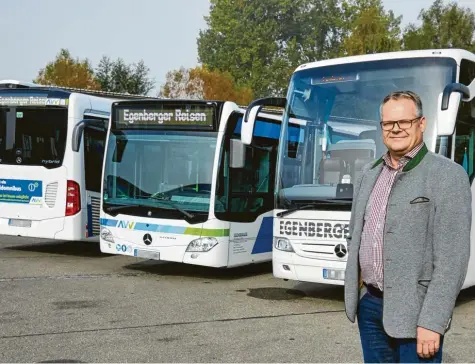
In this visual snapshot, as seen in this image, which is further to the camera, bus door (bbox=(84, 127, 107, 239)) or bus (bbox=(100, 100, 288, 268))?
bus door (bbox=(84, 127, 107, 239))

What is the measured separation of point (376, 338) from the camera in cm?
349

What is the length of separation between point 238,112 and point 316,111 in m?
2.09

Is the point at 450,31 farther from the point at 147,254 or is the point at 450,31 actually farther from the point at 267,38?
the point at 267,38

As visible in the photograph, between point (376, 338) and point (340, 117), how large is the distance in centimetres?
574

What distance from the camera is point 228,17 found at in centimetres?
7112

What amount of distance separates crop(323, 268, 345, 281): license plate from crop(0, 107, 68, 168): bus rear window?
6000 mm

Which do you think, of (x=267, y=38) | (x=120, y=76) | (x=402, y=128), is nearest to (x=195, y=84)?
(x=120, y=76)

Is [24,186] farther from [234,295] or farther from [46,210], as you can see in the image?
[234,295]

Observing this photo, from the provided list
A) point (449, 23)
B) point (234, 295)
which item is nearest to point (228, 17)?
point (449, 23)

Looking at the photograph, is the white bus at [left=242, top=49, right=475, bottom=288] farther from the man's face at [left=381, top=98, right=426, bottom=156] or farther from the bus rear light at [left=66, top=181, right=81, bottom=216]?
the man's face at [left=381, top=98, right=426, bottom=156]

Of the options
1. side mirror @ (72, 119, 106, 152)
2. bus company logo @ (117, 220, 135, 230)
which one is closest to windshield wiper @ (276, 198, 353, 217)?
bus company logo @ (117, 220, 135, 230)

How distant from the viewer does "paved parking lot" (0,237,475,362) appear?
6504mm

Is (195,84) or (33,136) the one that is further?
(195,84)

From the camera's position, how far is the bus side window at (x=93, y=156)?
43.4ft
